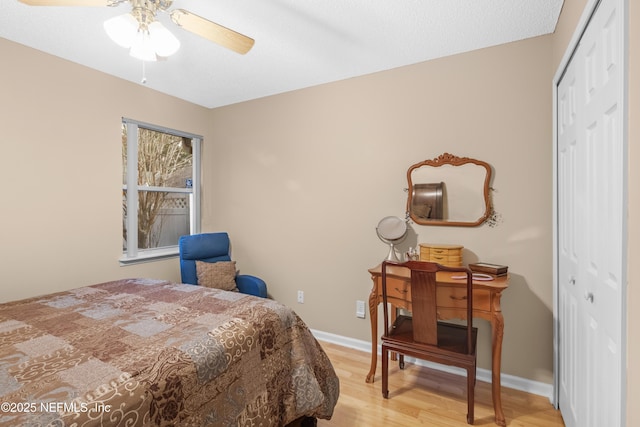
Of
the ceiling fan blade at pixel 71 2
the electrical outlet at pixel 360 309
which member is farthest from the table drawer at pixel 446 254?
the ceiling fan blade at pixel 71 2

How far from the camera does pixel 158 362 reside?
1.11 m

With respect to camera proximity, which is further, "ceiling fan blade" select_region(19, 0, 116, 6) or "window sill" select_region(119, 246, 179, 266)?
"window sill" select_region(119, 246, 179, 266)

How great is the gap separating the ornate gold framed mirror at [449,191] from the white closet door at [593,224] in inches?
20.0

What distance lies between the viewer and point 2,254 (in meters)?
2.18

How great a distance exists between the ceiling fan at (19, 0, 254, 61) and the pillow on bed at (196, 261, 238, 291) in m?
1.91

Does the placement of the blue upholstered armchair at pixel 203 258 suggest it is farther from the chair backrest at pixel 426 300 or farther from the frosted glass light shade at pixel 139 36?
the frosted glass light shade at pixel 139 36

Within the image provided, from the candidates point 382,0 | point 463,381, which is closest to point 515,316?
point 463,381

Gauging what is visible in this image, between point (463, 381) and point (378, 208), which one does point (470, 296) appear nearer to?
point (463, 381)

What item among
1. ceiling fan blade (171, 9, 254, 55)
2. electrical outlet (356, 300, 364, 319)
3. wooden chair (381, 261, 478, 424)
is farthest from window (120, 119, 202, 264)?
wooden chair (381, 261, 478, 424)

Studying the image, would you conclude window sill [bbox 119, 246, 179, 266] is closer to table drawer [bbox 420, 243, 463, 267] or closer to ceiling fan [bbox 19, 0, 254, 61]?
ceiling fan [bbox 19, 0, 254, 61]

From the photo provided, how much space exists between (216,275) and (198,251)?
0.32m

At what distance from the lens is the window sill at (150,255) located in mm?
2926

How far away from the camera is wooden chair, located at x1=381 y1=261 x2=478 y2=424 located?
5.97 feet
